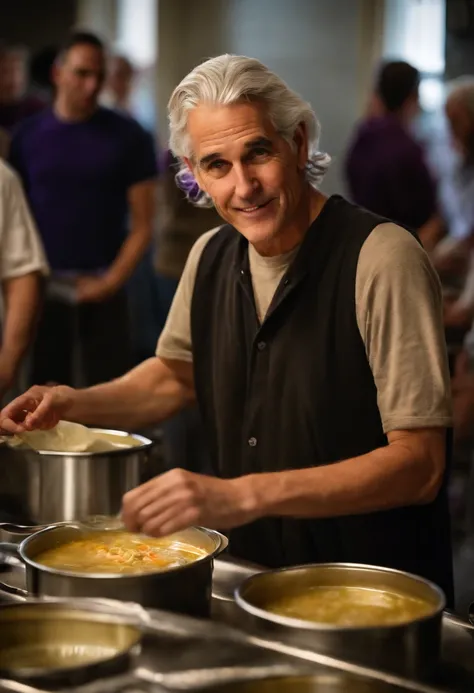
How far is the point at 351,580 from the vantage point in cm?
140

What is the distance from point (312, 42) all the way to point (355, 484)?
143 inches

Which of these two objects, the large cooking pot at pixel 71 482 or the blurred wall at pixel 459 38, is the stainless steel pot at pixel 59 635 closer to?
the large cooking pot at pixel 71 482

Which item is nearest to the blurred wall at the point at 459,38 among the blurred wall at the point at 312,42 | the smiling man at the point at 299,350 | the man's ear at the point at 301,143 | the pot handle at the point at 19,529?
the blurred wall at the point at 312,42

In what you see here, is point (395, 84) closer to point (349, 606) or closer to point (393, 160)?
point (393, 160)

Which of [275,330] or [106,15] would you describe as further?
[106,15]

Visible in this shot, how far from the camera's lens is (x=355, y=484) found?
1560 mm

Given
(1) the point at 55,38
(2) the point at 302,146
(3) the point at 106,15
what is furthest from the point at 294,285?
(3) the point at 106,15

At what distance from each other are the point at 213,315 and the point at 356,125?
2976 mm

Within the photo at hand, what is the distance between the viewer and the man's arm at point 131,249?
145 inches

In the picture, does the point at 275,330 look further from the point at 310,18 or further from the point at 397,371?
the point at 310,18

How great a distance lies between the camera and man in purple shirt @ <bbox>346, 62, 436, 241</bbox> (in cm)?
412

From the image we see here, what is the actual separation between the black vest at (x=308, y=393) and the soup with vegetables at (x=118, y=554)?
348 mm

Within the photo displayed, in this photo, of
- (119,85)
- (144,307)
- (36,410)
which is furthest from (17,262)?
(119,85)

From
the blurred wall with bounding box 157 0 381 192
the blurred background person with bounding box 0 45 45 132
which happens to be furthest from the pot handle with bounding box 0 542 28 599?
the blurred background person with bounding box 0 45 45 132
